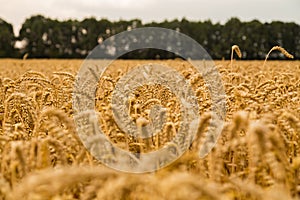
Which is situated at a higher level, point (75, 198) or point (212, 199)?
point (212, 199)

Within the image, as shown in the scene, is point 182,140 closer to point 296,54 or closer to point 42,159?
point 42,159

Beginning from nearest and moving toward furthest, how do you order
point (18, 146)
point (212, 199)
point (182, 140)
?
point (212, 199), point (18, 146), point (182, 140)

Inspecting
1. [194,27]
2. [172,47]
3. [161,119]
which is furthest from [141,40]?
[161,119]

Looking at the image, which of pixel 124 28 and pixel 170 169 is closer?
pixel 170 169

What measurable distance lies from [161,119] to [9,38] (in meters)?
57.6

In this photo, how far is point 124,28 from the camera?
216ft

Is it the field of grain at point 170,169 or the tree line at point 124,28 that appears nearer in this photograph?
the field of grain at point 170,169

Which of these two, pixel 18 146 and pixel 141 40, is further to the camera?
pixel 141 40

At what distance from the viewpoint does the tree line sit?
182 ft

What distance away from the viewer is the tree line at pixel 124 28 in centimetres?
5534

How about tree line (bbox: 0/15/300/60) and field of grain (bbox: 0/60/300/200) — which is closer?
field of grain (bbox: 0/60/300/200)

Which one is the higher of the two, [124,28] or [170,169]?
[124,28]

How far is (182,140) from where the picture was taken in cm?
246

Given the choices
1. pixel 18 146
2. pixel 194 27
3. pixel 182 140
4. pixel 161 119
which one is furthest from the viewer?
pixel 194 27
